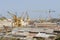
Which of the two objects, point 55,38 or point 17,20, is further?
point 17,20

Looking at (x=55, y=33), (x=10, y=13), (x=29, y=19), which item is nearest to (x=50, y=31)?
(x=55, y=33)

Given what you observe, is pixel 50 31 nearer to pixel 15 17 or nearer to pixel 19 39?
pixel 19 39

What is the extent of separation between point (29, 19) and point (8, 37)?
731 cm

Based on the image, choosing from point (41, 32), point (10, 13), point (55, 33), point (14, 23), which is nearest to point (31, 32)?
point (41, 32)

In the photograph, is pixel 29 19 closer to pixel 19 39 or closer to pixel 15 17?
pixel 15 17

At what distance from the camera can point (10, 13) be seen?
12078mm

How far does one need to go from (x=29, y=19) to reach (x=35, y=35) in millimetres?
7305

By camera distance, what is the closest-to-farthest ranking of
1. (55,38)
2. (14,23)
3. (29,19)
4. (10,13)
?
(55,38)
(14,23)
(10,13)
(29,19)

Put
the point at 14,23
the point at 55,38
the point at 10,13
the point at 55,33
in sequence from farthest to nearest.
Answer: the point at 10,13 < the point at 14,23 < the point at 55,33 < the point at 55,38

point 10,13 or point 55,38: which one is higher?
point 10,13

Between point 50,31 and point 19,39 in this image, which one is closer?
point 19,39

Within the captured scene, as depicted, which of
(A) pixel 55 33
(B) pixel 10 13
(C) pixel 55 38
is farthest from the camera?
(B) pixel 10 13

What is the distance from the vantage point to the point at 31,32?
681 cm

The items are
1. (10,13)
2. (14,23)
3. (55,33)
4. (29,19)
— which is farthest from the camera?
(29,19)
